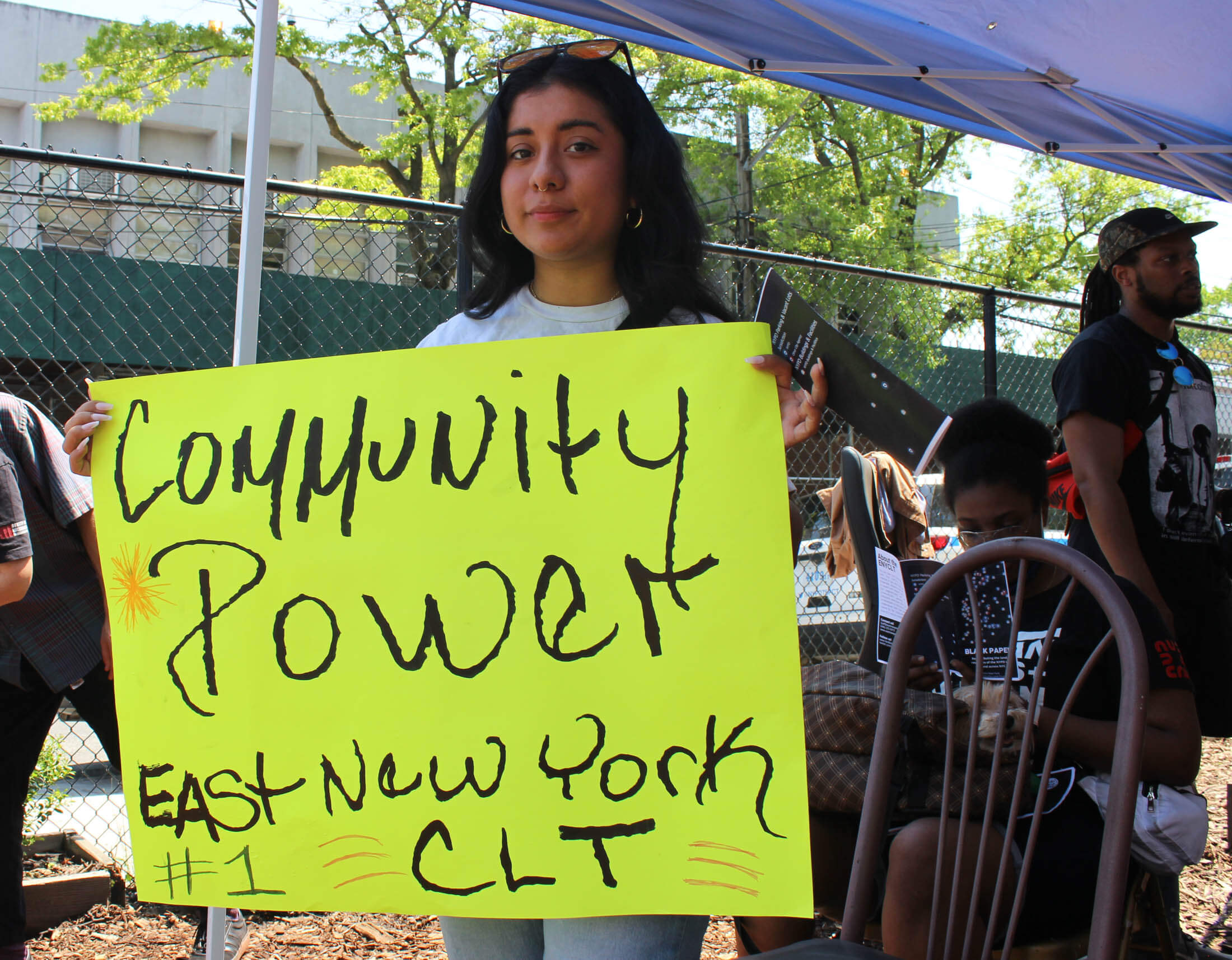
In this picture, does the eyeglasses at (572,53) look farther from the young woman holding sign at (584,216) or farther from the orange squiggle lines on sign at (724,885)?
the orange squiggle lines on sign at (724,885)

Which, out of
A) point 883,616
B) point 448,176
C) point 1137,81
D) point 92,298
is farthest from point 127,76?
point 883,616

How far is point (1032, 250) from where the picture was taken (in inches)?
711

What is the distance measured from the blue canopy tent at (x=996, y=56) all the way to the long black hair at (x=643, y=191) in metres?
1.18

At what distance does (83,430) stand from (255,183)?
62 centimetres

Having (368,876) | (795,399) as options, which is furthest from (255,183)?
(368,876)

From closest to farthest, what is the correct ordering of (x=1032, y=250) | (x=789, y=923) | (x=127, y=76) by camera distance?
(x=789, y=923)
(x=127, y=76)
(x=1032, y=250)

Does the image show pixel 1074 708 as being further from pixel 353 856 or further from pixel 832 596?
pixel 832 596

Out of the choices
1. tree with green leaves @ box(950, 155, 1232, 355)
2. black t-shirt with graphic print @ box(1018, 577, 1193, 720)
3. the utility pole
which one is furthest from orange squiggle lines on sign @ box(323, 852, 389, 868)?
tree with green leaves @ box(950, 155, 1232, 355)

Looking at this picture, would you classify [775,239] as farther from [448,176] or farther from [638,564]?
[638,564]

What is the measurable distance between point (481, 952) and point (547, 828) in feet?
0.60

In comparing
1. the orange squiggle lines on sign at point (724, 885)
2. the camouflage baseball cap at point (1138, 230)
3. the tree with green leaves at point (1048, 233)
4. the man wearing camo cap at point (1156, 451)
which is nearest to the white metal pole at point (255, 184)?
the orange squiggle lines on sign at point (724, 885)

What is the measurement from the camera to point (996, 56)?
9.21 feet

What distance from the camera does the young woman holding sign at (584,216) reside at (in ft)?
4.38

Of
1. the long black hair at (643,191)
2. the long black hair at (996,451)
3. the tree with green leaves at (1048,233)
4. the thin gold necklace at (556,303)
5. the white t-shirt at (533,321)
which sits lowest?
the long black hair at (996,451)
